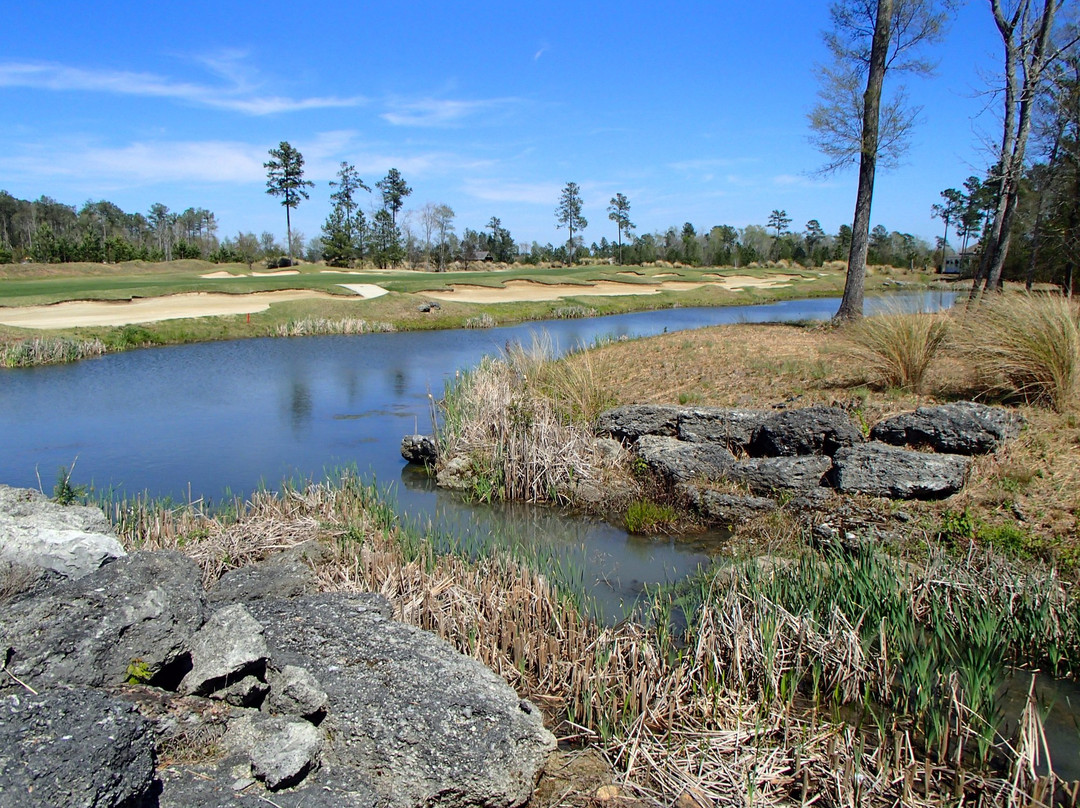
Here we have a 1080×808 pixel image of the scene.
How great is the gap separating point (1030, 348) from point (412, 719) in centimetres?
832

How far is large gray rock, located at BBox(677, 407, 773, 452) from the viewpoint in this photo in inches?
371

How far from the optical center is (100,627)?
3.87m

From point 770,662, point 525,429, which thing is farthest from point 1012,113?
point 770,662

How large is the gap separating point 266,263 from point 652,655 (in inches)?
2355

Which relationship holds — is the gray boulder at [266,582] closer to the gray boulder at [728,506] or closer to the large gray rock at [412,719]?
the large gray rock at [412,719]

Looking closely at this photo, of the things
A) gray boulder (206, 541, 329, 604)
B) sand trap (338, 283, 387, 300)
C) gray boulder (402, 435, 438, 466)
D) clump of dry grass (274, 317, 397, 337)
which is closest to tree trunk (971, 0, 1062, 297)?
gray boulder (402, 435, 438, 466)

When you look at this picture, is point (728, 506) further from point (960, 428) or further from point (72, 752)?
point (72, 752)

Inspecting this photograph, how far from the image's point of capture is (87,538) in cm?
542

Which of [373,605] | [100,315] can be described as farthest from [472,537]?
[100,315]

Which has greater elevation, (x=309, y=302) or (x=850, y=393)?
(x=850, y=393)

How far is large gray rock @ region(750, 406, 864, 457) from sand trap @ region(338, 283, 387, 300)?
26663 mm

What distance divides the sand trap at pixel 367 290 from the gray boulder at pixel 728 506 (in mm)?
27018

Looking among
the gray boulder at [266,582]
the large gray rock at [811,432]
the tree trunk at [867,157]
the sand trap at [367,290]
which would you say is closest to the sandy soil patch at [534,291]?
the sand trap at [367,290]

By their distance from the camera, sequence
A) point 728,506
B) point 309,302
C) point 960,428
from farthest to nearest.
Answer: point 309,302
point 728,506
point 960,428
